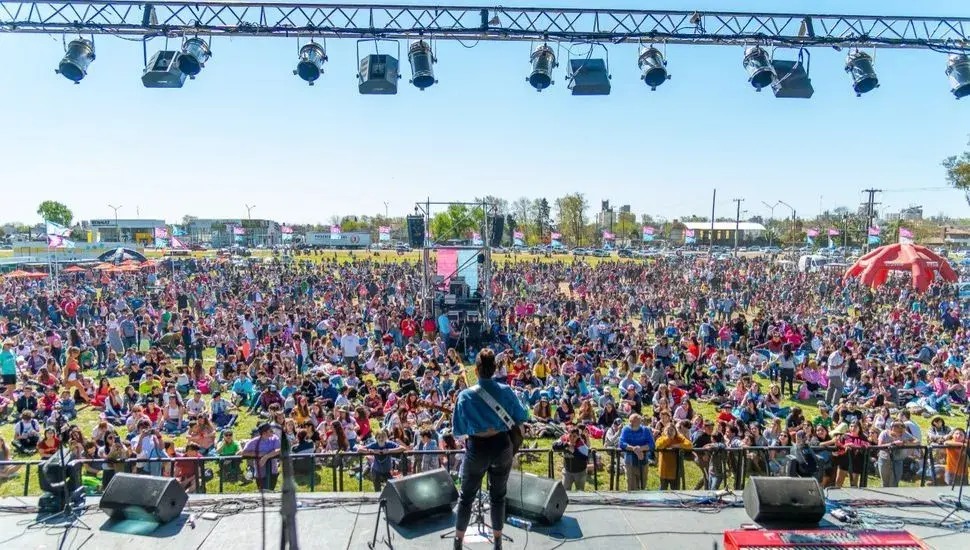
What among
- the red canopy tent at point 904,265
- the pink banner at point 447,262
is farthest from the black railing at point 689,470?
the red canopy tent at point 904,265

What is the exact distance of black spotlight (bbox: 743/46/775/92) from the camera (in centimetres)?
806

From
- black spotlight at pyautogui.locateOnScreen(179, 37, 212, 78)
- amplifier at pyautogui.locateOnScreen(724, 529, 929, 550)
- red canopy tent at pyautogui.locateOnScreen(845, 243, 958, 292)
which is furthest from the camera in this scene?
red canopy tent at pyautogui.locateOnScreen(845, 243, 958, 292)

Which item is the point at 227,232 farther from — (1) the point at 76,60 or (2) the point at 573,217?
(1) the point at 76,60

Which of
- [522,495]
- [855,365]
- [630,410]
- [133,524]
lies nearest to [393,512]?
[522,495]

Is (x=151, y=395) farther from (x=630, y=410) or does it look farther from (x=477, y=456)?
(x=477, y=456)

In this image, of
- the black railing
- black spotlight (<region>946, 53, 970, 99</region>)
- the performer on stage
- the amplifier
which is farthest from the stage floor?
black spotlight (<region>946, 53, 970, 99</region>)

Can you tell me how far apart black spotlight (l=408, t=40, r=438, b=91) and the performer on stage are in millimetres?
5004

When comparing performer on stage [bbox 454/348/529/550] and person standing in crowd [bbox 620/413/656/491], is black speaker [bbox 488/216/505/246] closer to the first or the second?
person standing in crowd [bbox 620/413/656/491]

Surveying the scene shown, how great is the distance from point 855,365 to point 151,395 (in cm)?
1370

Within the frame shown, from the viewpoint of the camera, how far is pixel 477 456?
408 centimetres

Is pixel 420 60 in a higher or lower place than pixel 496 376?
higher

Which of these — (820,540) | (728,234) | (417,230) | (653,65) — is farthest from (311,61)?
(728,234)

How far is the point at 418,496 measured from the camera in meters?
4.92

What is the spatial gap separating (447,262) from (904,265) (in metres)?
16.2
